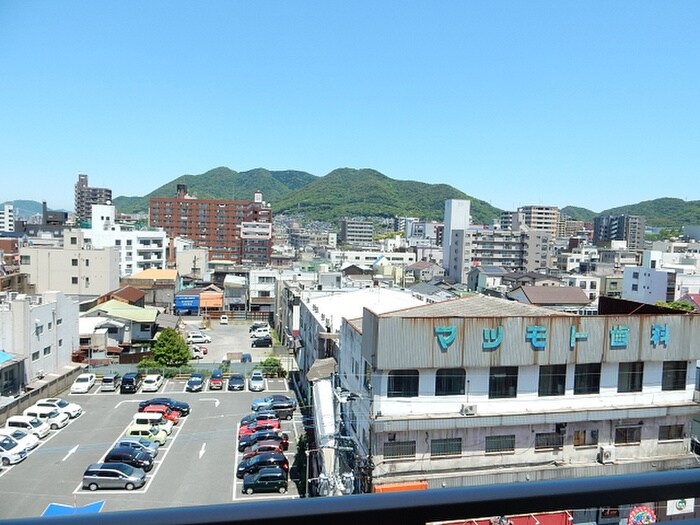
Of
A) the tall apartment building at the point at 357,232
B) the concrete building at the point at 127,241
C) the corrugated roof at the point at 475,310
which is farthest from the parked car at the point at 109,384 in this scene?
the tall apartment building at the point at 357,232

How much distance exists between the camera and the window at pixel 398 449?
474 centimetres

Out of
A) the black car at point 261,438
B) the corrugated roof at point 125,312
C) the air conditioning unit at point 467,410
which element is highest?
the air conditioning unit at point 467,410

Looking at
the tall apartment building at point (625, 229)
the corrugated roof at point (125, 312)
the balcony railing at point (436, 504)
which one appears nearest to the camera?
the balcony railing at point (436, 504)

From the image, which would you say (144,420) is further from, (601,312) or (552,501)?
(552,501)

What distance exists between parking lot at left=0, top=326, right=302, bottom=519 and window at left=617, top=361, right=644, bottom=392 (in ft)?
11.0

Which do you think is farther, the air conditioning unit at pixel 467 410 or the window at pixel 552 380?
the window at pixel 552 380

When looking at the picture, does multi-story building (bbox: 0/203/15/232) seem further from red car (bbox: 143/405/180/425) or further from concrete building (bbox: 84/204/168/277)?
red car (bbox: 143/405/180/425)

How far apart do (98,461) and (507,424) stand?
4594 mm

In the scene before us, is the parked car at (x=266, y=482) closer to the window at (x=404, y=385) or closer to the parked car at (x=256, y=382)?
the window at (x=404, y=385)

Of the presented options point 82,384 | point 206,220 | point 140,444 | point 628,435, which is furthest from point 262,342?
point 206,220

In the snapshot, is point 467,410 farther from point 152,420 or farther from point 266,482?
point 152,420

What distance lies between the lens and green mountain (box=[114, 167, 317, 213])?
3174 inches

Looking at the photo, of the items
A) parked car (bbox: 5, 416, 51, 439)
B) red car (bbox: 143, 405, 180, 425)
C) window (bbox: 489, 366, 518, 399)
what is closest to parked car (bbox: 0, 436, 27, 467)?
parked car (bbox: 5, 416, 51, 439)

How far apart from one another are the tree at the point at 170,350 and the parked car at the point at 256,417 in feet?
10.1
